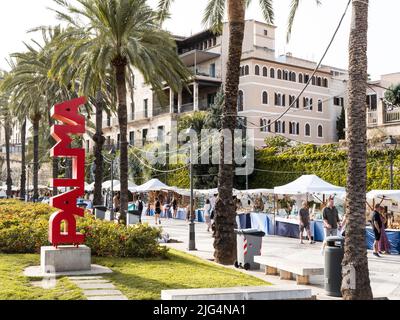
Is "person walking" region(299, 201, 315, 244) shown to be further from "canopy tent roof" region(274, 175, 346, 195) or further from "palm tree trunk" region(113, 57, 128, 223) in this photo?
"palm tree trunk" region(113, 57, 128, 223)

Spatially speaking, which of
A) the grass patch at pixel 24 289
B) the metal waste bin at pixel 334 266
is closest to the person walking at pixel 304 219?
the metal waste bin at pixel 334 266

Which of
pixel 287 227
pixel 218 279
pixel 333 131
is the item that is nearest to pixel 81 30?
pixel 287 227

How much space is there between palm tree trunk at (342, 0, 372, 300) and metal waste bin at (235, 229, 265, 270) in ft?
15.6

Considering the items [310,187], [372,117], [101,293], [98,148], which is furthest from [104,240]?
[372,117]

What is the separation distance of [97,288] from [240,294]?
3.26 meters

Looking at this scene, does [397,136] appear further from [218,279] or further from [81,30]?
[218,279]

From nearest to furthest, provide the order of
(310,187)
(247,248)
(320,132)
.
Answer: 1. (247,248)
2. (310,187)
3. (320,132)

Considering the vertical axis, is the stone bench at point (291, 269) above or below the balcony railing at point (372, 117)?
below

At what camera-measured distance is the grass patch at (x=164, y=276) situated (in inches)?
411

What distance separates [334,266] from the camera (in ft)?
35.2

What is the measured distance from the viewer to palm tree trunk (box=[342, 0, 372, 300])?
960cm

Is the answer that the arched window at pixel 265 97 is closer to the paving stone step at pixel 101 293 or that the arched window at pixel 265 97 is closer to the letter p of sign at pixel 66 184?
the letter p of sign at pixel 66 184

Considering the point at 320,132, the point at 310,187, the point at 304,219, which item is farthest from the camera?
the point at 320,132

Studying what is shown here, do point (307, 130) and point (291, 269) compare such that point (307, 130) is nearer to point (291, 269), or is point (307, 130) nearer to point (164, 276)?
point (291, 269)
